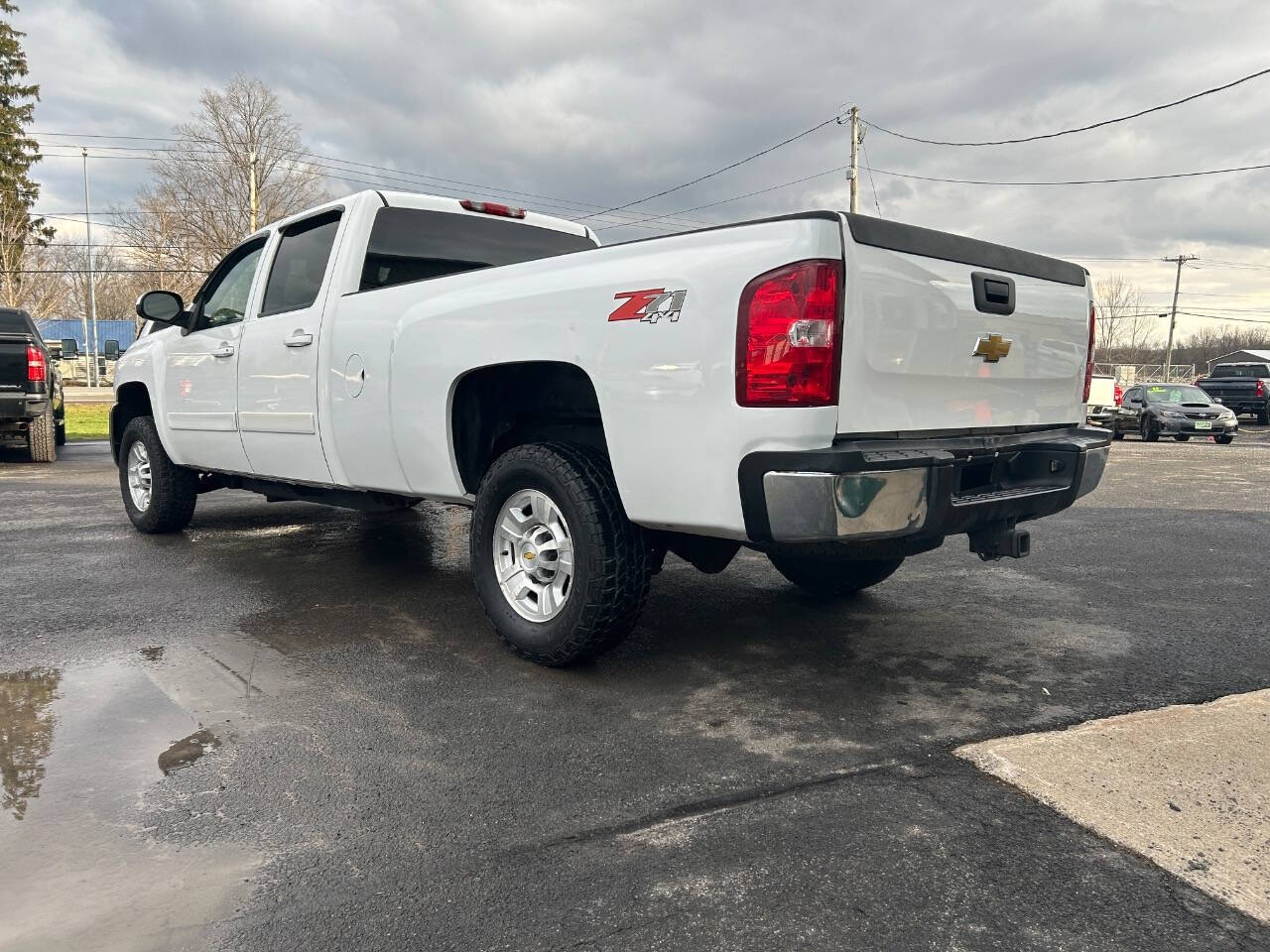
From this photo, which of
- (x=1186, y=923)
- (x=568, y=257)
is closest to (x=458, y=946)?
(x=1186, y=923)

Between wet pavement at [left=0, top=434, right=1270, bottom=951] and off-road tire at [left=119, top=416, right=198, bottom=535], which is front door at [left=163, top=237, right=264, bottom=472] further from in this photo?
wet pavement at [left=0, top=434, right=1270, bottom=951]

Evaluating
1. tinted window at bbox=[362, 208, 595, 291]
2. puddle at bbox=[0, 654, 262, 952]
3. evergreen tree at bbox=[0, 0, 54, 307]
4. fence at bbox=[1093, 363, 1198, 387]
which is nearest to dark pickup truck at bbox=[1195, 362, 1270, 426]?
tinted window at bbox=[362, 208, 595, 291]

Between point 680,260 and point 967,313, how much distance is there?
108 centimetres

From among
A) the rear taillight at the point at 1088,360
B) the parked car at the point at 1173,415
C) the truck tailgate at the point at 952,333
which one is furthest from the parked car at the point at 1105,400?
the truck tailgate at the point at 952,333

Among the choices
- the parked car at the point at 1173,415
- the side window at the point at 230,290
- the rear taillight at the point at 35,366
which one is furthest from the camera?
the parked car at the point at 1173,415

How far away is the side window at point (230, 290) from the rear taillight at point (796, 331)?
3898 mm

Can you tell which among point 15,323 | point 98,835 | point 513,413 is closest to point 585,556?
point 513,413

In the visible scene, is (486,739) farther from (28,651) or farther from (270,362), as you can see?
(270,362)

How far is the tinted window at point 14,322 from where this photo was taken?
38.4 ft

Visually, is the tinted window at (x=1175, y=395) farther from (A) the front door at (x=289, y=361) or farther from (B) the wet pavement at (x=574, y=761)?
(A) the front door at (x=289, y=361)

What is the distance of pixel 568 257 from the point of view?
358cm

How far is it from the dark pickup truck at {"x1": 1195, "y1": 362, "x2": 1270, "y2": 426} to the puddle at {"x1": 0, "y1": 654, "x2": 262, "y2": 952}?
1214 inches

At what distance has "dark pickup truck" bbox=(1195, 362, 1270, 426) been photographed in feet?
92.6

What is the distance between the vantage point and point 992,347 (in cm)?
355
